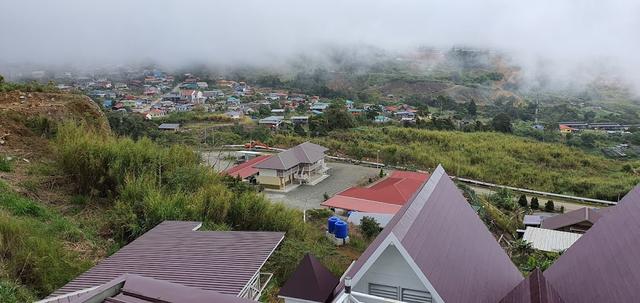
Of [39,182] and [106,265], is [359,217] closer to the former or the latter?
[39,182]

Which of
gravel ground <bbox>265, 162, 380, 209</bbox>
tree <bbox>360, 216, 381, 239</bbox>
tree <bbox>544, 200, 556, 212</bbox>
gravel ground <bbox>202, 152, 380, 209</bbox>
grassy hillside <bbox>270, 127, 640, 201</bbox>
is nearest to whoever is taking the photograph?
tree <bbox>360, 216, 381, 239</bbox>

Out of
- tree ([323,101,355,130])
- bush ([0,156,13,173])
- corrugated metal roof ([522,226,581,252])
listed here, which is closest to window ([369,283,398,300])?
bush ([0,156,13,173])

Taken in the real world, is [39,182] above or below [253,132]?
above

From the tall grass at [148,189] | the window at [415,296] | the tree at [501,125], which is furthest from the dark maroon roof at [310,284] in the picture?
the tree at [501,125]

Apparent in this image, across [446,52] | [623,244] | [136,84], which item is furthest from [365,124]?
[446,52]

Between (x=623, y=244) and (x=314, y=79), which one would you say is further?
(x=314, y=79)

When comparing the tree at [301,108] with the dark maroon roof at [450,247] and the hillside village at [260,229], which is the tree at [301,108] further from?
the dark maroon roof at [450,247]

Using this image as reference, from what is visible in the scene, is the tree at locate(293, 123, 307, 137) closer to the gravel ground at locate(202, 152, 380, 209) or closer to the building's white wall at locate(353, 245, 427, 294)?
the gravel ground at locate(202, 152, 380, 209)
